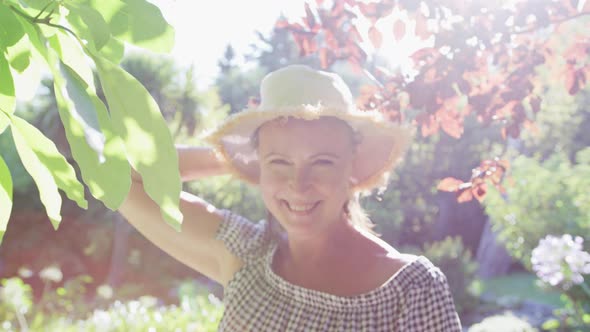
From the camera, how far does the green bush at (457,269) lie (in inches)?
346

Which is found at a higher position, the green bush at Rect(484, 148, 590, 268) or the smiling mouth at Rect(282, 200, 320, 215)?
the smiling mouth at Rect(282, 200, 320, 215)

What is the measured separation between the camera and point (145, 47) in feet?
1.36

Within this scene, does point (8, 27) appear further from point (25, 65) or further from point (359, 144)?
point (359, 144)

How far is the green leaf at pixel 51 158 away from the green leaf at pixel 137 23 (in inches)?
3.8

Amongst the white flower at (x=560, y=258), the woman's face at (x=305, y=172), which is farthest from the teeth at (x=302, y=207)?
the white flower at (x=560, y=258)

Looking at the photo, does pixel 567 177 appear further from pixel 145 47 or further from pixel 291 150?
pixel 145 47

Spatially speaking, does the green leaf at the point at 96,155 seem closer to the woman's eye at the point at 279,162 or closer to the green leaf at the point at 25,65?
the green leaf at the point at 25,65

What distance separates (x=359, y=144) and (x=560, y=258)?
4.10 m

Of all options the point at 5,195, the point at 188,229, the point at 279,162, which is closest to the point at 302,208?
the point at 279,162

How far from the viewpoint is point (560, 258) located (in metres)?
5.11

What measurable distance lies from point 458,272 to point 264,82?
775 cm

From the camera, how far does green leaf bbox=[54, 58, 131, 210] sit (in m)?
0.38

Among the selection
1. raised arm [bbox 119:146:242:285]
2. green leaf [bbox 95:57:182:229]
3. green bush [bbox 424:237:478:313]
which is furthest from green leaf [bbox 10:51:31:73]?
green bush [bbox 424:237:478:313]

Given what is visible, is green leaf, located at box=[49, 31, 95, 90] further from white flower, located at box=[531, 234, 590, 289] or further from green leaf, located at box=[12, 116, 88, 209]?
white flower, located at box=[531, 234, 590, 289]
